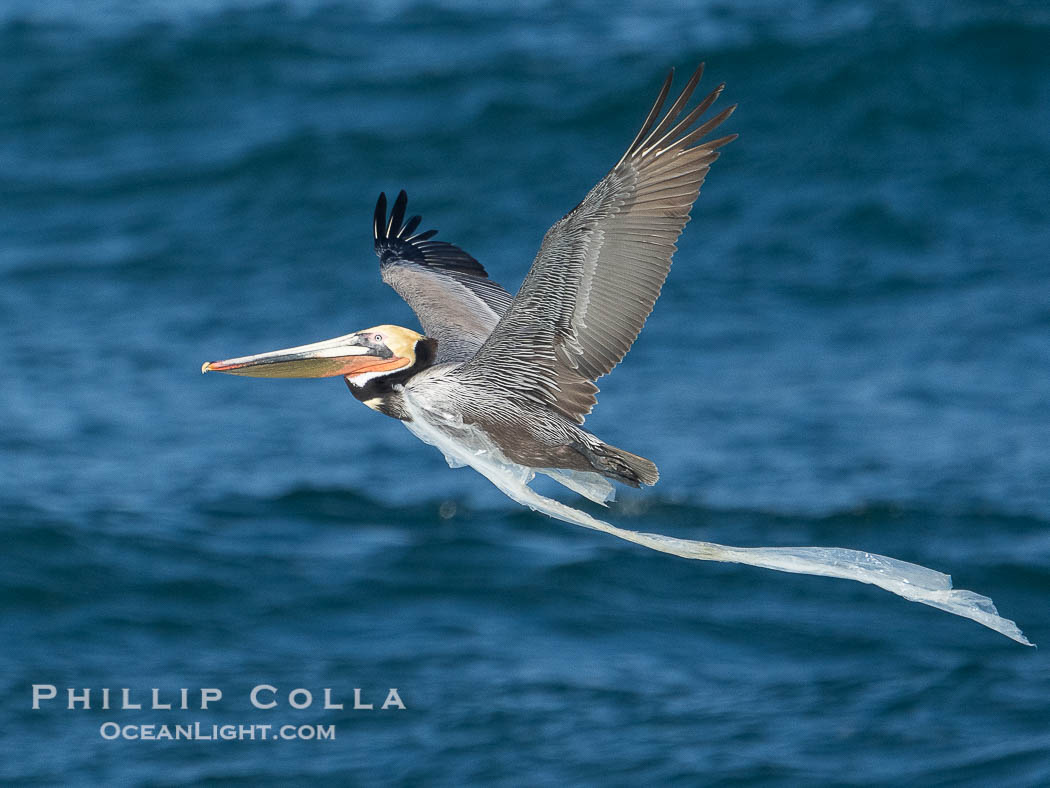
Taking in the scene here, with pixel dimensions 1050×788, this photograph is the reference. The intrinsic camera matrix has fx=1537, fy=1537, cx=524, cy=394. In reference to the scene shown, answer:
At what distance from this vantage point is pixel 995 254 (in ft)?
54.7

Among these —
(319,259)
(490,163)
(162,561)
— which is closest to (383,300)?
(319,259)

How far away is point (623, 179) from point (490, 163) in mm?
12572

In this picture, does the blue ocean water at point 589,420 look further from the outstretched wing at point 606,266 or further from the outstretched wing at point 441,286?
the outstretched wing at point 606,266

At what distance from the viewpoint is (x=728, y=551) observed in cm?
578

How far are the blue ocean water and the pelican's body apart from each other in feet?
15.7

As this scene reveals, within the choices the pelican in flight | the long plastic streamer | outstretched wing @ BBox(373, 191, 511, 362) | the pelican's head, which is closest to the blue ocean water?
outstretched wing @ BBox(373, 191, 511, 362)

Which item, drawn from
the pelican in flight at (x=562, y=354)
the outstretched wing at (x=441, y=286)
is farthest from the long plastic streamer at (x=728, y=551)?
the outstretched wing at (x=441, y=286)

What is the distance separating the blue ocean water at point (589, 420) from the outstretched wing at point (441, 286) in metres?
3.81

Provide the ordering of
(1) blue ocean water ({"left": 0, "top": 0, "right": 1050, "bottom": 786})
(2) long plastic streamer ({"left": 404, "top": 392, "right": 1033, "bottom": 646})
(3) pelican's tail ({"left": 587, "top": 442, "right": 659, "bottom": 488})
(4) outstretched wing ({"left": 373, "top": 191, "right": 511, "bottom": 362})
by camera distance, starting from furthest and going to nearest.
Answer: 1. (1) blue ocean water ({"left": 0, "top": 0, "right": 1050, "bottom": 786})
2. (4) outstretched wing ({"left": 373, "top": 191, "right": 511, "bottom": 362})
3. (3) pelican's tail ({"left": 587, "top": 442, "right": 659, "bottom": 488})
4. (2) long plastic streamer ({"left": 404, "top": 392, "right": 1033, "bottom": 646})

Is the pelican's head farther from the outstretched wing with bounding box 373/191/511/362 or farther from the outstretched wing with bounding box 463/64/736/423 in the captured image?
the outstretched wing with bounding box 373/191/511/362

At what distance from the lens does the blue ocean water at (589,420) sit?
11.0 m

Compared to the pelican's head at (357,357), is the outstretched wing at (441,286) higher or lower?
higher

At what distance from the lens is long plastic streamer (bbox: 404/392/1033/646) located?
18.7ft

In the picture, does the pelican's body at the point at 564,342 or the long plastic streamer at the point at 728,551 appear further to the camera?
the pelican's body at the point at 564,342
